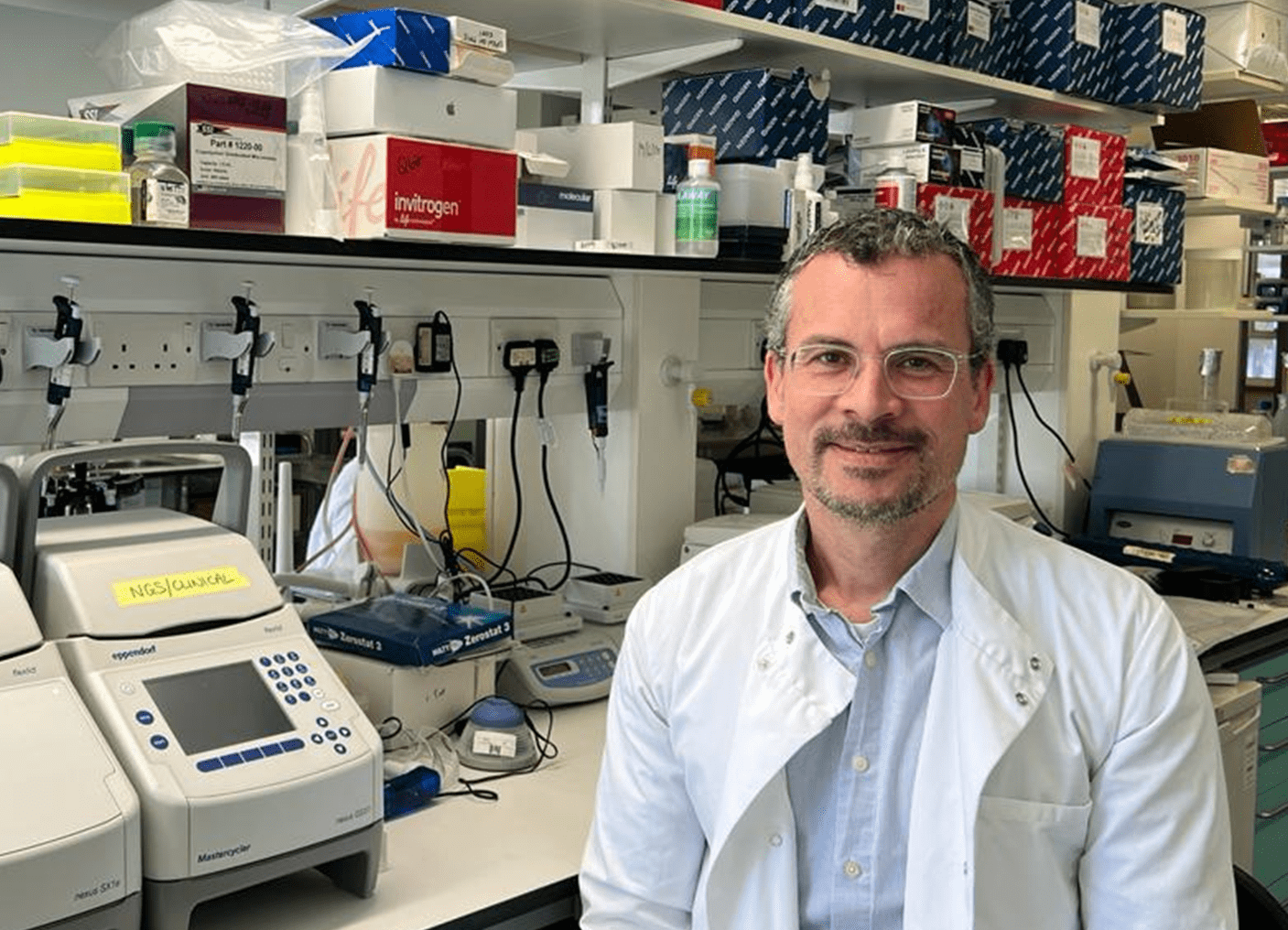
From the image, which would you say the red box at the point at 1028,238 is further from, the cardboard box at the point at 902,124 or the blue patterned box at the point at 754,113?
the blue patterned box at the point at 754,113

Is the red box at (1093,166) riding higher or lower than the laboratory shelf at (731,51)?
lower

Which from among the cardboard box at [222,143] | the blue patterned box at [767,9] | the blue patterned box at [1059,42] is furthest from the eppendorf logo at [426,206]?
the blue patterned box at [1059,42]

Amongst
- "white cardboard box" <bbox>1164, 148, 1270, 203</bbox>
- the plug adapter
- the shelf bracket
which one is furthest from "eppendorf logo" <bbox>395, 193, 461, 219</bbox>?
"white cardboard box" <bbox>1164, 148, 1270, 203</bbox>

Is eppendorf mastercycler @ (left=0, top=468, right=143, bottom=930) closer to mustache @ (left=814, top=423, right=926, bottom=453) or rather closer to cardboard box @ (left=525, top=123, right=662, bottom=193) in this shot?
mustache @ (left=814, top=423, right=926, bottom=453)

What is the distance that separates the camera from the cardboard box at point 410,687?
6.50 ft

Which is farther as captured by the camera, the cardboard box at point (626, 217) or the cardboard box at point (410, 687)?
the cardboard box at point (626, 217)

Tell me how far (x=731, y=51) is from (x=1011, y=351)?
1.30 meters

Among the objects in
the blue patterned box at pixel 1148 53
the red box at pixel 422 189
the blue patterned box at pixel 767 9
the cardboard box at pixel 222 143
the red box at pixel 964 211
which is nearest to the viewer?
the cardboard box at pixel 222 143

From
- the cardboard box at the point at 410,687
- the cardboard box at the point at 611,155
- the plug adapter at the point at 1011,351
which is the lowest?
the cardboard box at the point at 410,687

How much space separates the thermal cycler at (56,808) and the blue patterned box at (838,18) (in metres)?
1.75

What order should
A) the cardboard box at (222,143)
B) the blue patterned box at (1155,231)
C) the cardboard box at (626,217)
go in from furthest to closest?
the blue patterned box at (1155,231) < the cardboard box at (626,217) < the cardboard box at (222,143)

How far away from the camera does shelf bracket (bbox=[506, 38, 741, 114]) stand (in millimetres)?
2531

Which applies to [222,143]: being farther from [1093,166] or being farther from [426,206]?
[1093,166]

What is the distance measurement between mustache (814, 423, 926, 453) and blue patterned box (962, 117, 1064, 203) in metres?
1.76
